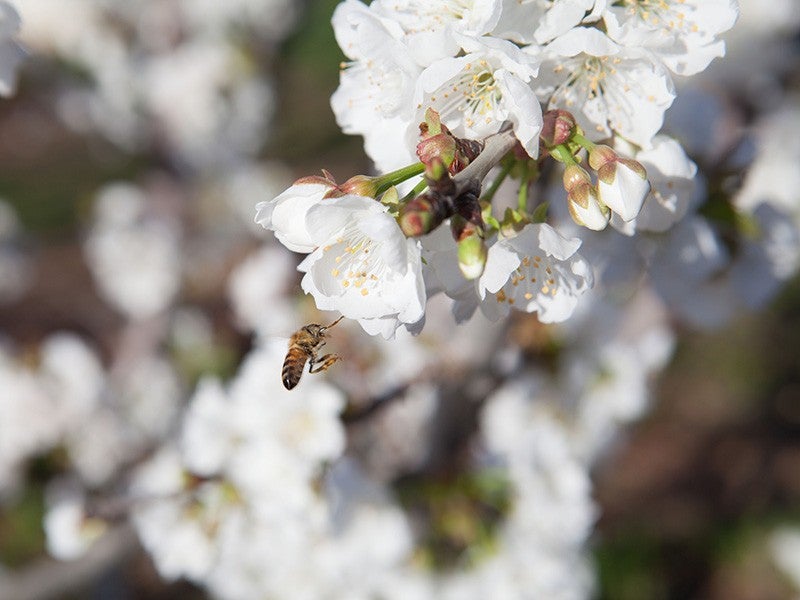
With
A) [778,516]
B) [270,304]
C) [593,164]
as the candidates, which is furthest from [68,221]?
[593,164]

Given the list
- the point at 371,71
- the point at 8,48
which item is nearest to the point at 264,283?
the point at 8,48

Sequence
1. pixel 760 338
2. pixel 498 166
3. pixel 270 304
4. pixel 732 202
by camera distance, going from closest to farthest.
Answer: pixel 498 166 → pixel 732 202 → pixel 270 304 → pixel 760 338

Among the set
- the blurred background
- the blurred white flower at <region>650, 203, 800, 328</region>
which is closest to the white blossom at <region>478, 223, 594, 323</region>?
the blurred white flower at <region>650, 203, 800, 328</region>

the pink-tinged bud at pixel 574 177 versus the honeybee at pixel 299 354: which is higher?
the pink-tinged bud at pixel 574 177

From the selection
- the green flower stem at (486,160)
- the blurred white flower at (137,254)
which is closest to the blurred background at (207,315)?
the blurred white flower at (137,254)

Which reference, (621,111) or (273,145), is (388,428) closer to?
(621,111)

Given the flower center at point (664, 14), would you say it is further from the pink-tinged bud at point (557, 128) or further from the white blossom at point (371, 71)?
the white blossom at point (371, 71)

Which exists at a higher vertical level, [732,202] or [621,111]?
[621,111]

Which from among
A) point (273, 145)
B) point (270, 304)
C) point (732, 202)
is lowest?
point (273, 145)
